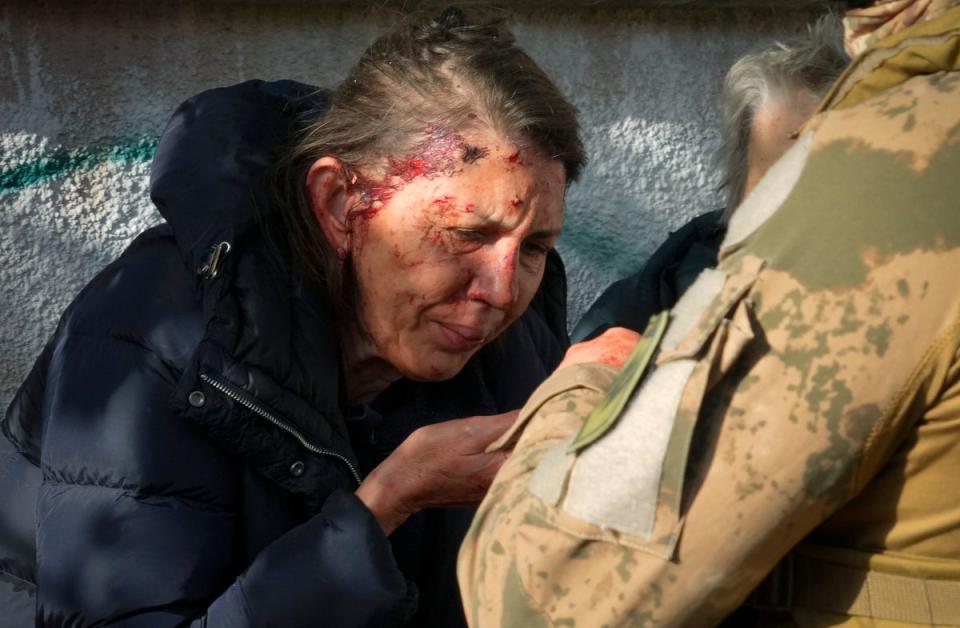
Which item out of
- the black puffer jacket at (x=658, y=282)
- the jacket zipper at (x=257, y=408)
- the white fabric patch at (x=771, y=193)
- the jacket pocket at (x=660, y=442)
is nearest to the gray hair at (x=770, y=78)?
the black puffer jacket at (x=658, y=282)

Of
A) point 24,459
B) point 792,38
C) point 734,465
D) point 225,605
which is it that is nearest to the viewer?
point 734,465

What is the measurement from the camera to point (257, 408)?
1.99 m

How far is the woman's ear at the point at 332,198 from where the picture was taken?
7.28 ft

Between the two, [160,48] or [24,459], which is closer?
[24,459]

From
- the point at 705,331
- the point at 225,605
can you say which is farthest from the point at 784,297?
the point at 225,605

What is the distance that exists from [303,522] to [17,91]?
1.53 metres

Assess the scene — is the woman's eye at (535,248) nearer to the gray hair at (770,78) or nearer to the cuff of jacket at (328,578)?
the cuff of jacket at (328,578)

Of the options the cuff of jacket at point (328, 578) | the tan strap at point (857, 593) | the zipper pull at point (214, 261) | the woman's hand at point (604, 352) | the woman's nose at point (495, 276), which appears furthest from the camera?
the woman's nose at point (495, 276)

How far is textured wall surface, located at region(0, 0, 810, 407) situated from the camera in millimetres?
3061

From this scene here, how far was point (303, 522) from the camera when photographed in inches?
84.5

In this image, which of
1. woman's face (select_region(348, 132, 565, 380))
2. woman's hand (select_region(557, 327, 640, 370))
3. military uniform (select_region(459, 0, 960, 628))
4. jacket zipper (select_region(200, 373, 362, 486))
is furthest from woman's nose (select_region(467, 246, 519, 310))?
military uniform (select_region(459, 0, 960, 628))

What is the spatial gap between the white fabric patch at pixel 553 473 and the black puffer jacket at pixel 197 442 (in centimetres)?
68

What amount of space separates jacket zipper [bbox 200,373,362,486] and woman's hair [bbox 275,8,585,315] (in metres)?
0.32

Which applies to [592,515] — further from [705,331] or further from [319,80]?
[319,80]
